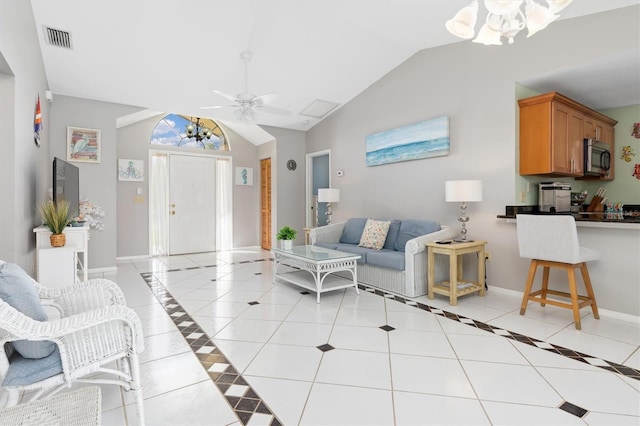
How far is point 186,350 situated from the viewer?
2467mm

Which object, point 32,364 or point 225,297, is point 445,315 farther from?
point 32,364

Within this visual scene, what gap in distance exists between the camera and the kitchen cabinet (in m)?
3.63

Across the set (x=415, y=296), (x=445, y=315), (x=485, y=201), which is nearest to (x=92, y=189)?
(x=415, y=296)

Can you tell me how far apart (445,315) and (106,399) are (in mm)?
2735

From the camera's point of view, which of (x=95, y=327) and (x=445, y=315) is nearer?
(x=95, y=327)

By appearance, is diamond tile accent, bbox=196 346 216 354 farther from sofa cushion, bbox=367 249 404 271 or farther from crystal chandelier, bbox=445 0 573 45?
crystal chandelier, bbox=445 0 573 45

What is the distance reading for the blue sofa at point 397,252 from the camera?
3.77 m

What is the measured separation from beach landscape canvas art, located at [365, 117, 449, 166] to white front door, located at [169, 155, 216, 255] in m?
3.67

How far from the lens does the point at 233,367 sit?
2203 mm

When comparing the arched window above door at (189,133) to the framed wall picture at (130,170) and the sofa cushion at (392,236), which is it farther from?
the sofa cushion at (392,236)

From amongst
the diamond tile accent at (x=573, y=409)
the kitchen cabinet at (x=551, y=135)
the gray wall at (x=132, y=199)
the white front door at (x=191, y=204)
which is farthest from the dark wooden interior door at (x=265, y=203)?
the diamond tile accent at (x=573, y=409)

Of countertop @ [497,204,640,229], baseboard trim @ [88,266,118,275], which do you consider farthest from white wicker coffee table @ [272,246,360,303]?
baseboard trim @ [88,266,118,275]

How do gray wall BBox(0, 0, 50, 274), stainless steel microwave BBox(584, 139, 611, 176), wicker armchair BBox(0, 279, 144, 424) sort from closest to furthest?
wicker armchair BBox(0, 279, 144, 424) → gray wall BBox(0, 0, 50, 274) → stainless steel microwave BBox(584, 139, 611, 176)

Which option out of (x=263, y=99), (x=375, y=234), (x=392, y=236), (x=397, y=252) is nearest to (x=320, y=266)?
(x=397, y=252)
